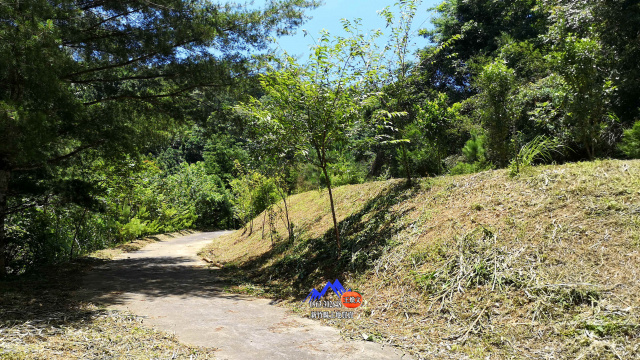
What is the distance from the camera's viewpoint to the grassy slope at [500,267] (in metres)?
3.04

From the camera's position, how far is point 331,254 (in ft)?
20.7

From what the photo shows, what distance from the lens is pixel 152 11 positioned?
22.3 feet

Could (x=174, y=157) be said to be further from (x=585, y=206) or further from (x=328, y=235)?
(x=585, y=206)

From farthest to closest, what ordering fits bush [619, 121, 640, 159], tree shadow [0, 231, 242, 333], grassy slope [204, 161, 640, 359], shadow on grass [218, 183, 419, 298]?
bush [619, 121, 640, 159]
shadow on grass [218, 183, 419, 298]
tree shadow [0, 231, 242, 333]
grassy slope [204, 161, 640, 359]

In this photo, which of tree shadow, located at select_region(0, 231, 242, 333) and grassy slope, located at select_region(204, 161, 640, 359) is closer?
grassy slope, located at select_region(204, 161, 640, 359)

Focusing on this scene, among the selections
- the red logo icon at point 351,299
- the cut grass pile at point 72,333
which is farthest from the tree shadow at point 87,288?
the red logo icon at point 351,299

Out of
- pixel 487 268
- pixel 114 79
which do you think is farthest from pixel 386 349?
pixel 114 79

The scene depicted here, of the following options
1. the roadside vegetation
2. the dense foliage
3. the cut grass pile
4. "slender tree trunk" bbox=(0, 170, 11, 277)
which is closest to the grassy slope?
the roadside vegetation

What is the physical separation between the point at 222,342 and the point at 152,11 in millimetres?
6399

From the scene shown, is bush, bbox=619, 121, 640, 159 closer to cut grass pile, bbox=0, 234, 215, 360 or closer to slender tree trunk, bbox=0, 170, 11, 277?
cut grass pile, bbox=0, 234, 215, 360

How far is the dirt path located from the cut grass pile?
262 mm

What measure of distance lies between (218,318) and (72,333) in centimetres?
151

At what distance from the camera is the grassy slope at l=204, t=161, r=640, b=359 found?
3045 millimetres

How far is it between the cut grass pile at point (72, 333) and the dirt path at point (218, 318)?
262mm
